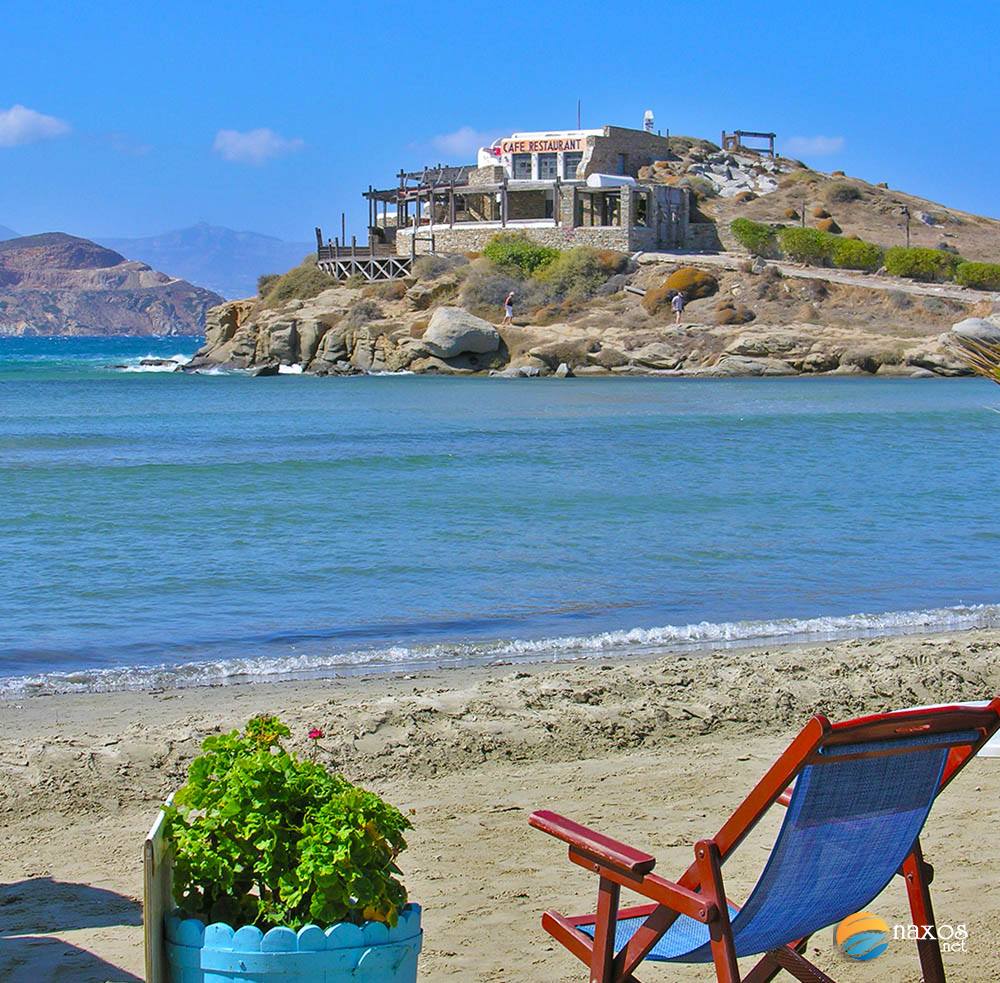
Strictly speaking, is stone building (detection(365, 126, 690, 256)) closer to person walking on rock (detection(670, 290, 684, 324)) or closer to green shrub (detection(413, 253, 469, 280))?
green shrub (detection(413, 253, 469, 280))

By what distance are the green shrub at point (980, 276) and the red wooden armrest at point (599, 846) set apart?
55291mm

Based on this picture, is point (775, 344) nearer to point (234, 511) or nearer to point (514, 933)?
point (234, 511)

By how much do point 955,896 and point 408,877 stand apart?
183 centimetres

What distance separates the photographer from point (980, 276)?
5531 cm

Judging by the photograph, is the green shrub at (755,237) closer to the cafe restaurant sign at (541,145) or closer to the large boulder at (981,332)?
the cafe restaurant sign at (541,145)

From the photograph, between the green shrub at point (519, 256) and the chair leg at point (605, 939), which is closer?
the chair leg at point (605, 939)

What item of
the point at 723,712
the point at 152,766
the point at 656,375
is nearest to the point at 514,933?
the point at 152,766

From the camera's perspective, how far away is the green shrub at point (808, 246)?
58.8 meters

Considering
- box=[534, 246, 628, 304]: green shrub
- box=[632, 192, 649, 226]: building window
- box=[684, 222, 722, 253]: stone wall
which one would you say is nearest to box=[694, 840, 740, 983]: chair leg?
box=[534, 246, 628, 304]: green shrub

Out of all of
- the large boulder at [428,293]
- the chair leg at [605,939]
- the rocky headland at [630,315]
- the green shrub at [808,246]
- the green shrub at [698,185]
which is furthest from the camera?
the green shrub at [698,185]

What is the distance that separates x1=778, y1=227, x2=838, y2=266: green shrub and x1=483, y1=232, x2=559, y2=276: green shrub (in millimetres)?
9778

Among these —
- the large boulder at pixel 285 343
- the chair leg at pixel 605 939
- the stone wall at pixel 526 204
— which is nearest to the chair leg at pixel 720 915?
the chair leg at pixel 605 939

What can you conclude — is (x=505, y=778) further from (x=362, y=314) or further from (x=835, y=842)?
(x=362, y=314)

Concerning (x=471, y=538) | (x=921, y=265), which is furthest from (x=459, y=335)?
(x=471, y=538)
